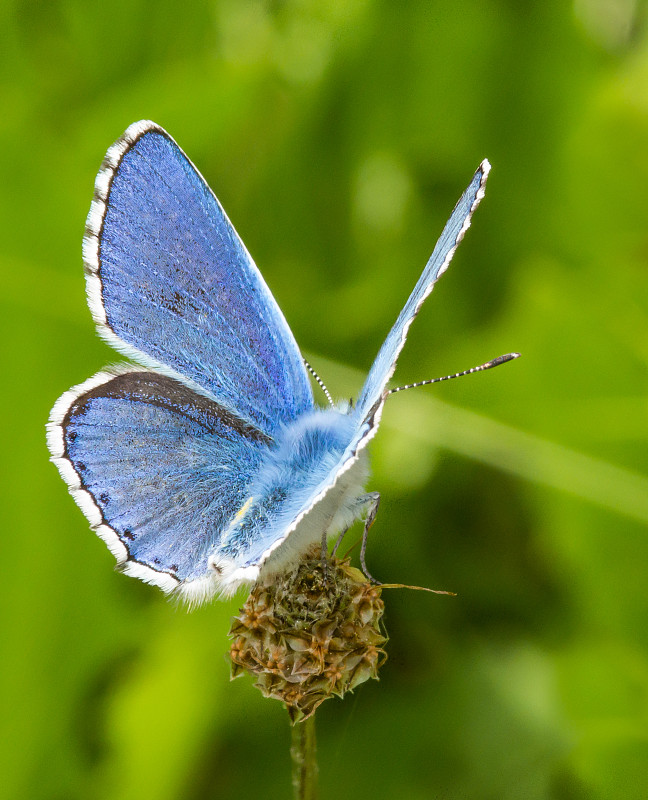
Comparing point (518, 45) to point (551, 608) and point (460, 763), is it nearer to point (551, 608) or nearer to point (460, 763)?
point (551, 608)

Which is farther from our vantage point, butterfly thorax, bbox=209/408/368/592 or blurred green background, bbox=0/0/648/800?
blurred green background, bbox=0/0/648/800

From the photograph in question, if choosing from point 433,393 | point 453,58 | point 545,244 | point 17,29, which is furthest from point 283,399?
point 17,29

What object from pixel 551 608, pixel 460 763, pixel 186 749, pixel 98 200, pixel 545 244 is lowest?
pixel 460 763

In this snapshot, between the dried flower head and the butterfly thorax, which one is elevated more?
the butterfly thorax

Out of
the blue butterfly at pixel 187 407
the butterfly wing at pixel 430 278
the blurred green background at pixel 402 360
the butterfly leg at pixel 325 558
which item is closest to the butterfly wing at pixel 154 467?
the blue butterfly at pixel 187 407

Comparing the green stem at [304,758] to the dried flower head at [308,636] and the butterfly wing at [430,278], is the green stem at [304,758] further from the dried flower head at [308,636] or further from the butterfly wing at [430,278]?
the butterfly wing at [430,278]

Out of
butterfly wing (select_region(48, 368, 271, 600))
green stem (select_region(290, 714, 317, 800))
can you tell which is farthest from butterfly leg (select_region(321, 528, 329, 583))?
green stem (select_region(290, 714, 317, 800))

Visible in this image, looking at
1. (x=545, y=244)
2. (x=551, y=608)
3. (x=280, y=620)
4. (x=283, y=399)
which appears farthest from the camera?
(x=545, y=244)

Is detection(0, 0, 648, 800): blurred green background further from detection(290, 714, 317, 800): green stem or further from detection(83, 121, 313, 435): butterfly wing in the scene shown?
detection(83, 121, 313, 435): butterfly wing
